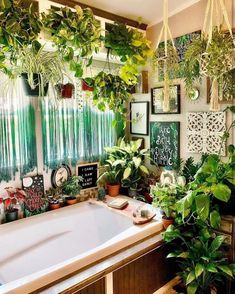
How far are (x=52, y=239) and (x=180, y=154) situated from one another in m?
1.68

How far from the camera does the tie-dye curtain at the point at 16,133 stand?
244 centimetres

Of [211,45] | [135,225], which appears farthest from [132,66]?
[135,225]

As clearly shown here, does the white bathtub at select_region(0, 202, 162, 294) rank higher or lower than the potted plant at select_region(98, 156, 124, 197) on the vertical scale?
lower

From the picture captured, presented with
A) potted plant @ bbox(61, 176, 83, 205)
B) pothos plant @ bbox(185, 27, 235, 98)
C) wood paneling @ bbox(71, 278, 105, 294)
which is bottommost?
wood paneling @ bbox(71, 278, 105, 294)

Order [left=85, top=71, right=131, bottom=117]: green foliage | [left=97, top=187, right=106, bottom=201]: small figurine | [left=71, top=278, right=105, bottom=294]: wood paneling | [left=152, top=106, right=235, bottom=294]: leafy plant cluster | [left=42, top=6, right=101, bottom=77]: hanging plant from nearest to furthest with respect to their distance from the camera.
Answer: [left=71, top=278, right=105, bottom=294]: wood paneling → [left=42, top=6, right=101, bottom=77]: hanging plant → [left=152, top=106, right=235, bottom=294]: leafy plant cluster → [left=85, top=71, right=131, bottom=117]: green foliage → [left=97, top=187, right=106, bottom=201]: small figurine

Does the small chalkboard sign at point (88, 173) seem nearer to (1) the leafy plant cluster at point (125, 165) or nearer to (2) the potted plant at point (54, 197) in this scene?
(1) the leafy plant cluster at point (125, 165)

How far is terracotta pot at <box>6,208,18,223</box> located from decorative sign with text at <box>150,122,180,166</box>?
173cm

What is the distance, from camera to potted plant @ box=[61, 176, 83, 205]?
287 centimetres

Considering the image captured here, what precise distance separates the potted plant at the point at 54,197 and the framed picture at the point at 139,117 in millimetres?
1299

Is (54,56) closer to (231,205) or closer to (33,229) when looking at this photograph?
(33,229)

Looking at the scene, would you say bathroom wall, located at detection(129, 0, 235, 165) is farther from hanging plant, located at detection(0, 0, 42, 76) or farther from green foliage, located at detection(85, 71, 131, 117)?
hanging plant, located at detection(0, 0, 42, 76)

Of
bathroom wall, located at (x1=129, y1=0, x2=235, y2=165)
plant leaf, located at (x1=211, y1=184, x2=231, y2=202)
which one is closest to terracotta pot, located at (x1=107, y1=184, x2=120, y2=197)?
bathroom wall, located at (x1=129, y1=0, x2=235, y2=165)

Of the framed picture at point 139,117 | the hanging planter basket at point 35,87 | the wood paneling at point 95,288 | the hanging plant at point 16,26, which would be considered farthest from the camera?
the framed picture at point 139,117

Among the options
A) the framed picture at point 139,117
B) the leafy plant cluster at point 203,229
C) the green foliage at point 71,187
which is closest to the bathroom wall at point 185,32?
the framed picture at point 139,117
